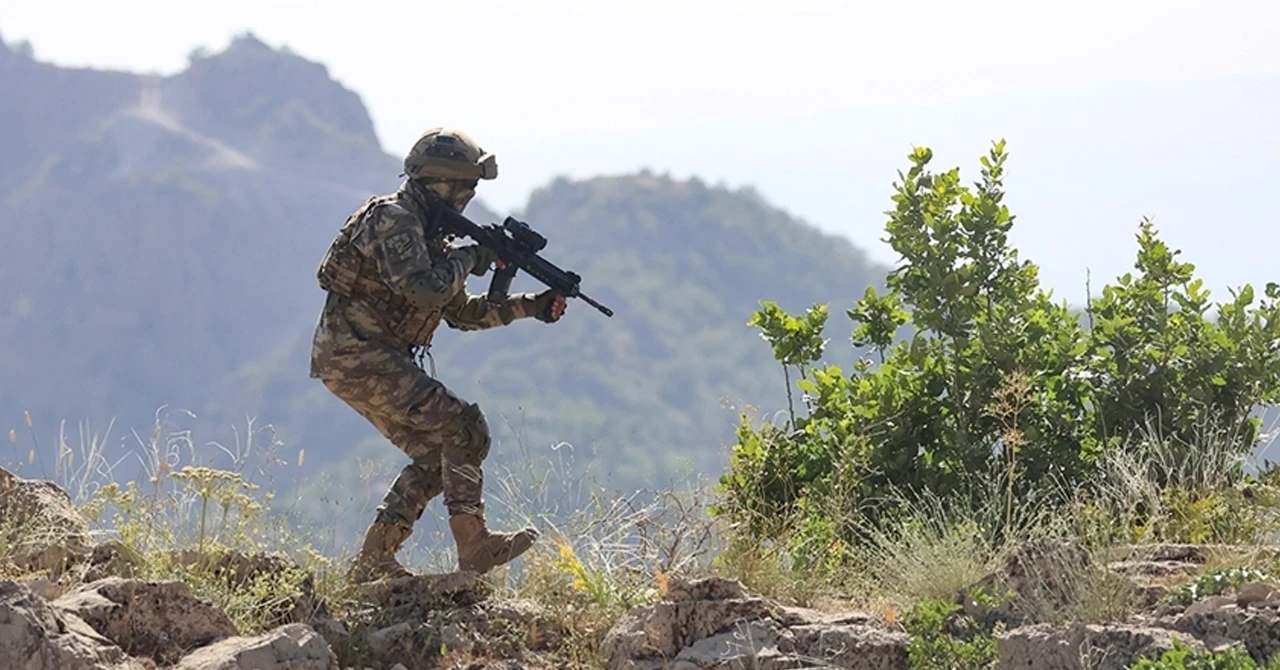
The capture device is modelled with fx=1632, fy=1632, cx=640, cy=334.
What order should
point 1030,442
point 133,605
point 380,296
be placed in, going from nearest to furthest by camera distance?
1. point 133,605
2. point 380,296
3. point 1030,442

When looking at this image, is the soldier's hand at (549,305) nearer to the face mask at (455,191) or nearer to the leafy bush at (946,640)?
the face mask at (455,191)

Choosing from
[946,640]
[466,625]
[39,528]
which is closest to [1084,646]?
[946,640]

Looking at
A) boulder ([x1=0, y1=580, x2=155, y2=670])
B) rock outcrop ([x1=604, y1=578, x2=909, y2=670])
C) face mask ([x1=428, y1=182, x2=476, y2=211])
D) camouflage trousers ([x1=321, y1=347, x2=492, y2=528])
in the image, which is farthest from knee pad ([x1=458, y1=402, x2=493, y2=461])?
boulder ([x1=0, y1=580, x2=155, y2=670])

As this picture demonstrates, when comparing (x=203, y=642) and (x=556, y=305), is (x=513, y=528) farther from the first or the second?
(x=203, y=642)

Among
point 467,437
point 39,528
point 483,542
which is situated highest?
point 467,437

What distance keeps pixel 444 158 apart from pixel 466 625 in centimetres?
206

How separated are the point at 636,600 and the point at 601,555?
0.30m

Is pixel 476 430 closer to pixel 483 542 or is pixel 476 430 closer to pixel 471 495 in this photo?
pixel 471 495

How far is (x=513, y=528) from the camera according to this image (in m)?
7.40

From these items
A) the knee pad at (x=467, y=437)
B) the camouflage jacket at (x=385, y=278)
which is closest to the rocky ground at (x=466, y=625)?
the knee pad at (x=467, y=437)

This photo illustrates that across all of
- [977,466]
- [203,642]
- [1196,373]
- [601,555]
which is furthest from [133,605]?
[1196,373]

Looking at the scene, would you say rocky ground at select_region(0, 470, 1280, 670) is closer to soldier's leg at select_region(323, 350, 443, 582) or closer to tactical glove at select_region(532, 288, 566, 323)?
soldier's leg at select_region(323, 350, 443, 582)

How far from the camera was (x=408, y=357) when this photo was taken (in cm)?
729

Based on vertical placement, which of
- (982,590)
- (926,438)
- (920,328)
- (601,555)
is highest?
(920,328)
